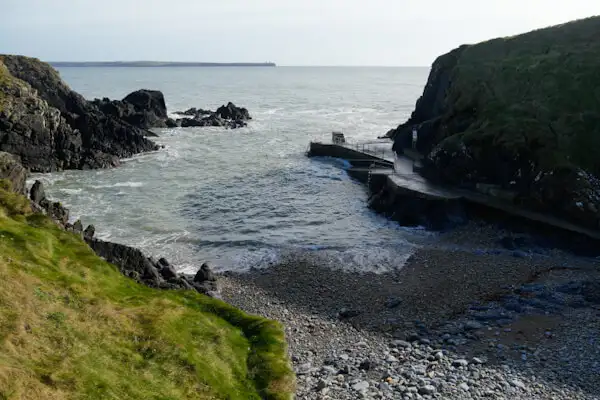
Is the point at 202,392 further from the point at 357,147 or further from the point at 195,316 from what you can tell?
the point at 357,147

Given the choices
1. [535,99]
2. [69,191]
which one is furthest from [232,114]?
[535,99]

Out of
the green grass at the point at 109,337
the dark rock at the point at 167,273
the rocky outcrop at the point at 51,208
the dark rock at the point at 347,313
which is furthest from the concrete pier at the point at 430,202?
the rocky outcrop at the point at 51,208

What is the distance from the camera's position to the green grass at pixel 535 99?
46531 millimetres

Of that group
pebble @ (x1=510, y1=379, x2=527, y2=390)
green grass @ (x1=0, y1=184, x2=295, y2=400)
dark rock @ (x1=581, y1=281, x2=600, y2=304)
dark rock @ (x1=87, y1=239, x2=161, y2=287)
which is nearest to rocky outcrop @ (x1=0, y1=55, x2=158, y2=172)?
dark rock @ (x1=87, y1=239, x2=161, y2=287)

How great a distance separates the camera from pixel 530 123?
4947 cm

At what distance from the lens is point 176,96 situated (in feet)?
642

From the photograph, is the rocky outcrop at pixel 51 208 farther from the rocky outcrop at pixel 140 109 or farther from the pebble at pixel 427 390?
the rocky outcrop at pixel 140 109

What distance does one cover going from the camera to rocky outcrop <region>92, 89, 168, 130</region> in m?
101

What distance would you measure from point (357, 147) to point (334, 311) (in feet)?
160

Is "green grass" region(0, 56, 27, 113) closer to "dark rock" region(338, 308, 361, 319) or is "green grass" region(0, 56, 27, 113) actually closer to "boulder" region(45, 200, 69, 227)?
"boulder" region(45, 200, 69, 227)

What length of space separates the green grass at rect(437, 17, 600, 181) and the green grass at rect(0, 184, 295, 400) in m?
33.9

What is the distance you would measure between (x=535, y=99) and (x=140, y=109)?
82.9 metres

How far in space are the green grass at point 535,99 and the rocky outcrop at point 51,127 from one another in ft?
157

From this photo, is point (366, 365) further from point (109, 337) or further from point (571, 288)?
point (571, 288)
